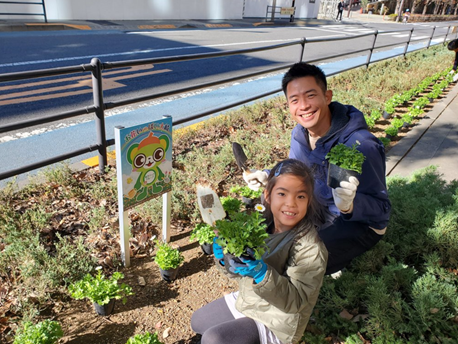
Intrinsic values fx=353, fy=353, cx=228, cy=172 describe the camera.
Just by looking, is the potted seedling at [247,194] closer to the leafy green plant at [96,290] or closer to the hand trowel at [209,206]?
the leafy green plant at [96,290]

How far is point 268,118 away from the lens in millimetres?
5758

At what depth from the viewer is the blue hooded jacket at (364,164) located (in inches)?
82.9

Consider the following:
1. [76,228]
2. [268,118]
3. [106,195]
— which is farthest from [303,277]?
[268,118]

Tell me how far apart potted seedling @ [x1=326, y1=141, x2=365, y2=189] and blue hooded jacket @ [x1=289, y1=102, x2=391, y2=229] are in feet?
0.82

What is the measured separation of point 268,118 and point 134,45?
734 centimetres

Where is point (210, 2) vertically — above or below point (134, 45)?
above

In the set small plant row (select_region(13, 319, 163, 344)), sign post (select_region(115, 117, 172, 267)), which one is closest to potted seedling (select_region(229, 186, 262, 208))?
sign post (select_region(115, 117, 172, 267))

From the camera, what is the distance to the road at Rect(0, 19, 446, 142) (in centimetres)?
598

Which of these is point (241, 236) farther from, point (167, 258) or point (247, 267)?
point (167, 258)

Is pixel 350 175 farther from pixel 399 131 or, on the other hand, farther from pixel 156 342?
pixel 399 131

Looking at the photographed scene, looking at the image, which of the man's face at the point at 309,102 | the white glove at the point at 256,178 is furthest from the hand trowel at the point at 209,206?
the man's face at the point at 309,102

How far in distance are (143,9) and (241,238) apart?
19903mm

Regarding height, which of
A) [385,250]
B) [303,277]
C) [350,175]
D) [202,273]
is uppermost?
[350,175]

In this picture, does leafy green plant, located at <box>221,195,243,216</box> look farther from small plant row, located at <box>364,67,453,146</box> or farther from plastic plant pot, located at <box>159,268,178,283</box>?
small plant row, located at <box>364,67,453,146</box>
